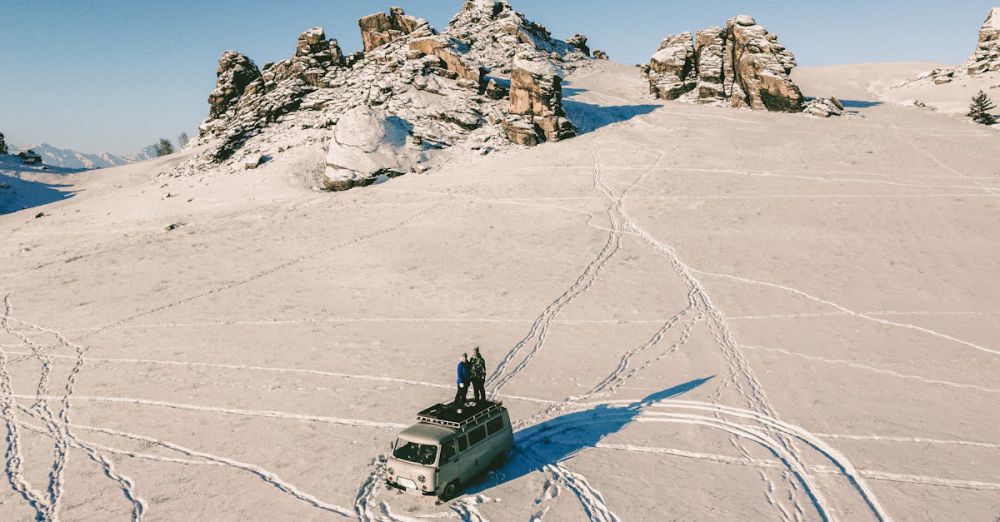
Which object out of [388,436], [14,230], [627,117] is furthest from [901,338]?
[14,230]

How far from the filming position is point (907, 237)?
32.5 metres

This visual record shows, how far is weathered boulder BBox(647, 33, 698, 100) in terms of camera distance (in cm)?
7694

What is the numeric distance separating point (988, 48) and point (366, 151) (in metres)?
102

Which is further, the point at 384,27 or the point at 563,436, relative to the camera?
the point at 384,27

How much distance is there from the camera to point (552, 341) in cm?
2197

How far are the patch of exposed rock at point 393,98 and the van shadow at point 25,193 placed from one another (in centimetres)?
1782

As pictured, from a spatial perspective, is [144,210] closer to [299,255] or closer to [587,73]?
[299,255]

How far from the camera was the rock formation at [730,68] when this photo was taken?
69062 mm

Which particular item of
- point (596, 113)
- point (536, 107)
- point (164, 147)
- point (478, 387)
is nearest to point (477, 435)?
point (478, 387)

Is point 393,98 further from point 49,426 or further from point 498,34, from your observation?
point 49,426

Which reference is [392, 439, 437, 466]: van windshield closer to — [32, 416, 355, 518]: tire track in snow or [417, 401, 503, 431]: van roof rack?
[417, 401, 503, 431]: van roof rack

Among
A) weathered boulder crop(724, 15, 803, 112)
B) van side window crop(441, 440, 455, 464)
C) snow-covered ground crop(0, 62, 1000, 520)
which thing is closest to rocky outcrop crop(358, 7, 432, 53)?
weathered boulder crop(724, 15, 803, 112)

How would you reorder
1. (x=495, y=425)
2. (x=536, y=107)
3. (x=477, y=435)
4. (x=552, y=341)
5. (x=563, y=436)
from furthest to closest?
(x=536, y=107), (x=552, y=341), (x=563, y=436), (x=495, y=425), (x=477, y=435)

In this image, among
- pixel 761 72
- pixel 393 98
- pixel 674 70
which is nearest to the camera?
pixel 393 98
